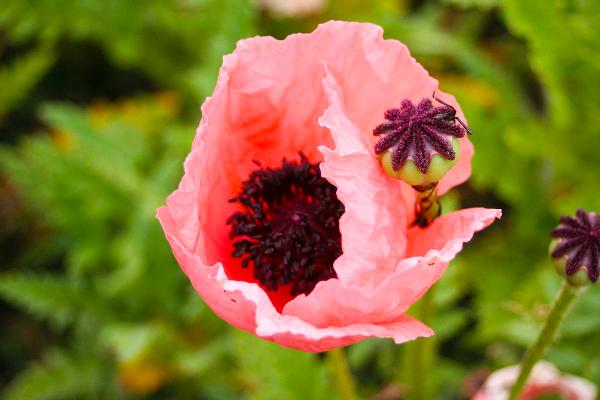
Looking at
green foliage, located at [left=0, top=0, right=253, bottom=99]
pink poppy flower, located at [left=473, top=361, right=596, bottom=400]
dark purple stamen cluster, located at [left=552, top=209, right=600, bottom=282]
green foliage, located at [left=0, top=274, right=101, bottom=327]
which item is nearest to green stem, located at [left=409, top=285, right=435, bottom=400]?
pink poppy flower, located at [left=473, top=361, right=596, bottom=400]

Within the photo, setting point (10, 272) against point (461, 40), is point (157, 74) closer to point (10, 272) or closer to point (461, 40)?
point (10, 272)

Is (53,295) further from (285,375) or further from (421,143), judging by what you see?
(421,143)

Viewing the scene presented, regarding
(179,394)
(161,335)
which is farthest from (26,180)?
(179,394)

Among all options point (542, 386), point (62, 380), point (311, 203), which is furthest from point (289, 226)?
point (62, 380)

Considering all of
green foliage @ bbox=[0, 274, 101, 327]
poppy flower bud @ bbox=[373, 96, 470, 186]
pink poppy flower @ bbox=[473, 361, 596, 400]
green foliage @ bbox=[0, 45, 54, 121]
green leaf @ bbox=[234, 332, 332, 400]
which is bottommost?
green foliage @ bbox=[0, 274, 101, 327]

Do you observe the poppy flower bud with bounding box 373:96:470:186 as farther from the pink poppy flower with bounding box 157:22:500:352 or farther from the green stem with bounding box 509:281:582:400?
the green stem with bounding box 509:281:582:400

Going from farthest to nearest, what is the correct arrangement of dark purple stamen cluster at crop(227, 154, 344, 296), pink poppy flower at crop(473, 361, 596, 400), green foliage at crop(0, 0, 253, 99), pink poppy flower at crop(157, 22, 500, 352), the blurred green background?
1. green foliage at crop(0, 0, 253, 99)
2. the blurred green background
3. pink poppy flower at crop(473, 361, 596, 400)
4. dark purple stamen cluster at crop(227, 154, 344, 296)
5. pink poppy flower at crop(157, 22, 500, 352)

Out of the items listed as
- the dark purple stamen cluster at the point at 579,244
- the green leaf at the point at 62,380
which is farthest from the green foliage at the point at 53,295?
the dark purple stamen cluster at the point at 579,244
